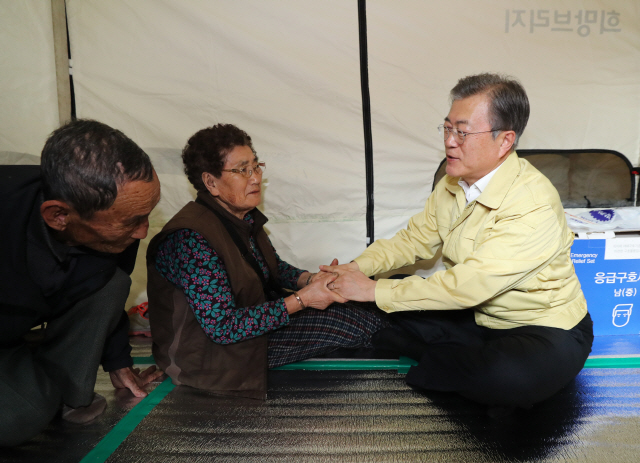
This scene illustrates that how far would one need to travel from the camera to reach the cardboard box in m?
2.53

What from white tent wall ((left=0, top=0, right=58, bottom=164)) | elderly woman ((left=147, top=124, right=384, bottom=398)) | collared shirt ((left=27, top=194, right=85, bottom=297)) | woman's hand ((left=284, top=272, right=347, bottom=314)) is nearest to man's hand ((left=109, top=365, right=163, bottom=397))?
elderly woman ((left=147, top=124, right=384, bottom=398))

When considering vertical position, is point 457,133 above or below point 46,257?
above

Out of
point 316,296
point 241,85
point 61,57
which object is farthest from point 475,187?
point 61,57

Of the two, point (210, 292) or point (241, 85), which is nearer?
point (210, 292)

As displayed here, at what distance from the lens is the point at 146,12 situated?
263cm

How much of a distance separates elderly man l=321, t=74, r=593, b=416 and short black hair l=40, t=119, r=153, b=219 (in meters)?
0.99

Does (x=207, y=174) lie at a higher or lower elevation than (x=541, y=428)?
higher

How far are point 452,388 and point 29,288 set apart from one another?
1477 mm

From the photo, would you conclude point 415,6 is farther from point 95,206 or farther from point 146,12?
point 95,206

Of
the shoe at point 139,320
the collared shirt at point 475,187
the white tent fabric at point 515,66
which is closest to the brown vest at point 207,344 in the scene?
the shoe at point 139,320

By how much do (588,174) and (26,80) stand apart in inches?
127

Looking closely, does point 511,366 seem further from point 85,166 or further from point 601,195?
point 601,195

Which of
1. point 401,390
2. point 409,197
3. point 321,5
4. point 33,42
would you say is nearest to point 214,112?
point 321,5

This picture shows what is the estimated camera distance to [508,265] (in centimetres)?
168
